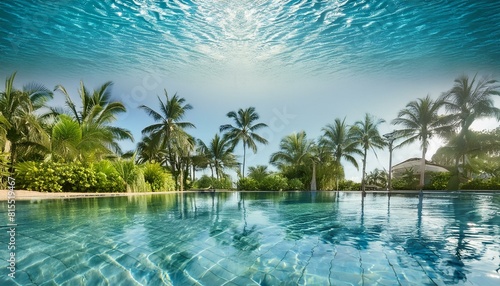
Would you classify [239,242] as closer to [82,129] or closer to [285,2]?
[285,2]

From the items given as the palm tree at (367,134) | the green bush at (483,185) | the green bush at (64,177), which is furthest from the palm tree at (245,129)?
the green bush at (483,185)

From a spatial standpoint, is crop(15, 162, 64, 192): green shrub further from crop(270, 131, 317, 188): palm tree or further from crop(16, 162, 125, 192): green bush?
crop(270, 131, 317, 188): palm tree

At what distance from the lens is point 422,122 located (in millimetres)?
20344

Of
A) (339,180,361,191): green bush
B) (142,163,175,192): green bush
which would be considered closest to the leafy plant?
(142,163,175,192): green bush

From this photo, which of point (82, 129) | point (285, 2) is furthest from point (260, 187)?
point (285, 2)

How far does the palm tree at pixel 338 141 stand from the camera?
22234 mm

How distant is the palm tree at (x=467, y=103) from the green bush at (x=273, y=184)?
37.4ft

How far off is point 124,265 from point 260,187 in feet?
62.3

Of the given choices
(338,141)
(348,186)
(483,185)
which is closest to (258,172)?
(338,141)

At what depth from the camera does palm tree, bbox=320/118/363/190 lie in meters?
22.2

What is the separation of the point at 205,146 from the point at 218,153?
55.4 inches

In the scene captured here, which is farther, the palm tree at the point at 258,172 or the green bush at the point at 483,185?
the palm tree at the point at 258,172

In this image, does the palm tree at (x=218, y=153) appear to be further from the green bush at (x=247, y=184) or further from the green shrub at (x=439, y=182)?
the green shrub at (x=439, y=182)

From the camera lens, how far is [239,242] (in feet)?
14.2
